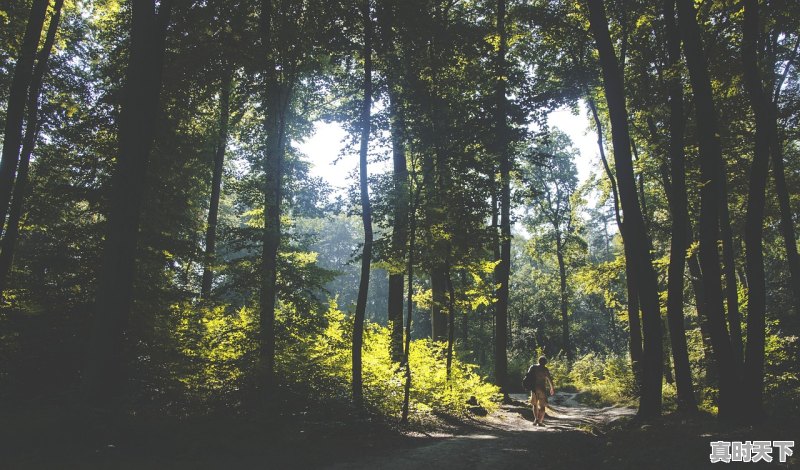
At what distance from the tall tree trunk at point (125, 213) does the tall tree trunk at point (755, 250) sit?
37.3ft

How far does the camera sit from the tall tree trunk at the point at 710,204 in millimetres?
8883

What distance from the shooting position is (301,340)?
39.2ft

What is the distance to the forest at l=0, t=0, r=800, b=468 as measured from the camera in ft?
24.9

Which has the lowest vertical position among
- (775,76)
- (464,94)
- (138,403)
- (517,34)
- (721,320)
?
(138,403)

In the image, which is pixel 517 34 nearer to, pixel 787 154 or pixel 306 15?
pixel 306 15

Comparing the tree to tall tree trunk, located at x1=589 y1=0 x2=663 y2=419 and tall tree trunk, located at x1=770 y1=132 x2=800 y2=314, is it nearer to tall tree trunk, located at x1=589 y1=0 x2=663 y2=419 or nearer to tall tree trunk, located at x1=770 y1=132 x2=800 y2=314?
tall tree trunk, located at x1=770 y1=132 x2=800 y2=314

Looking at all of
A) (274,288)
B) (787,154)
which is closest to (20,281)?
(274,288)

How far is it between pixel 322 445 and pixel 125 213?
17.6ft

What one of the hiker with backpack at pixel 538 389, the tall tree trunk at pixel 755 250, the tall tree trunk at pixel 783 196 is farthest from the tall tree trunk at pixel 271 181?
the tall tree trunk at pixel 783 196

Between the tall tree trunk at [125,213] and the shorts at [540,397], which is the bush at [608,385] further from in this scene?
the tall tree trunk at [125,213]

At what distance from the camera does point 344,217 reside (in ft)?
42.3

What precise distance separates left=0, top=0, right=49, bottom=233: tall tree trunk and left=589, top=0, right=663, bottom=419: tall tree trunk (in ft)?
45.7

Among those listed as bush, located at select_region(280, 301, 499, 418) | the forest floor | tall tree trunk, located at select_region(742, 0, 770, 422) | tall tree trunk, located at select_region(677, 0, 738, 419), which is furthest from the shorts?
tall tree trunk, located at select_region(742, 0, 770, 422)

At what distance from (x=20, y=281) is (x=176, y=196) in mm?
3472
